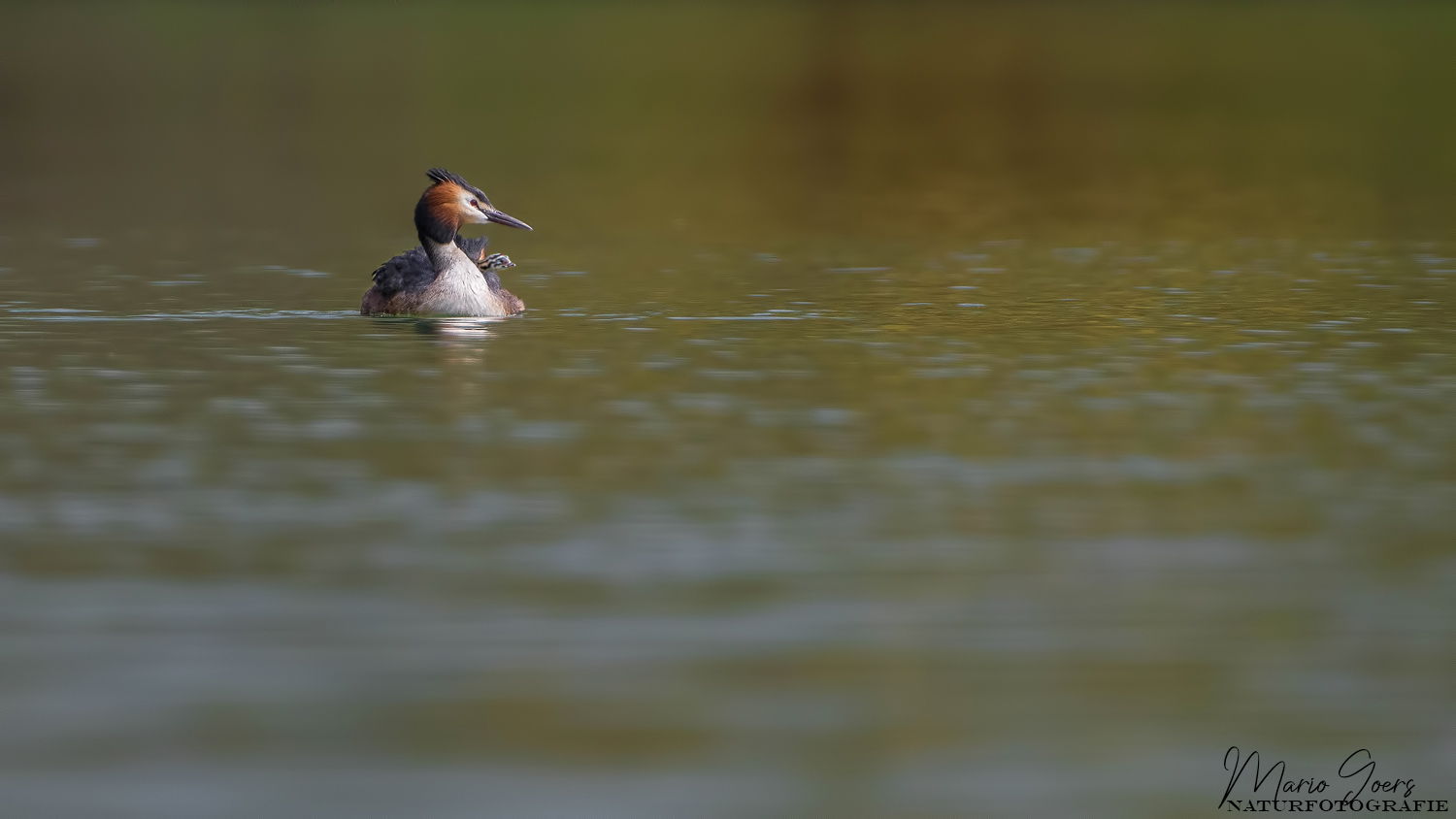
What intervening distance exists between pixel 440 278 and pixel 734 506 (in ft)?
29.4

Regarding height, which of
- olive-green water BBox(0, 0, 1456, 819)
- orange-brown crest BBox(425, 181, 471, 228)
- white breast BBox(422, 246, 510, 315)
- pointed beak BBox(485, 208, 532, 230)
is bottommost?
olive-green water BBox(0, 0, 1456, 819)

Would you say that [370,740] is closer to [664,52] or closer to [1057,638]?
[1057,638]

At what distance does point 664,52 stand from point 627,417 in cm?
5867

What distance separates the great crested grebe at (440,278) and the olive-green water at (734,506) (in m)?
0.53

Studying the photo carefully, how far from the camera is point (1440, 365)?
A: 16500 millimetres

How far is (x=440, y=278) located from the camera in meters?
20.4

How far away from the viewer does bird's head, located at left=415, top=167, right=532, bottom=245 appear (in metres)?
20.8

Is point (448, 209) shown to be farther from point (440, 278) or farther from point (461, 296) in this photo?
point (461, 296)

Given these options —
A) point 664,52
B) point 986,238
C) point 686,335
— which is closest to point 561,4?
point 664,52

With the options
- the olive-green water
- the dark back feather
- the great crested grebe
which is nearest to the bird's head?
the great crested grebe

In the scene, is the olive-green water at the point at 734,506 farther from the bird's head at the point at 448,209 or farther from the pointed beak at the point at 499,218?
the bird's head at the point at 448,209

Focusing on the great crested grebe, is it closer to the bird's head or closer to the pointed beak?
the bird's head

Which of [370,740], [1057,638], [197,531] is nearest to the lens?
[370,740]

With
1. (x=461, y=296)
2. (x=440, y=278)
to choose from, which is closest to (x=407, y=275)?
(x=440, y=278)
